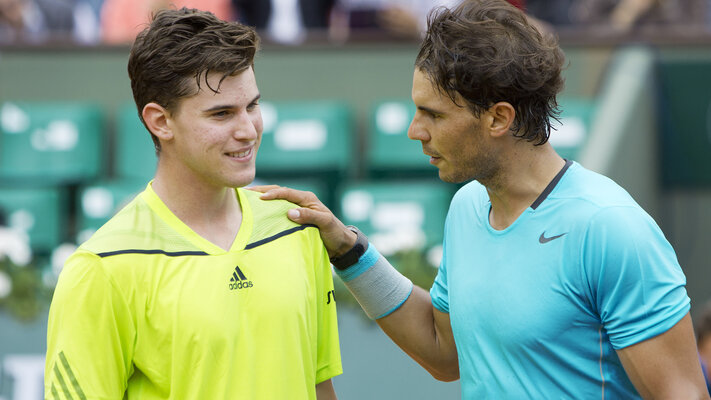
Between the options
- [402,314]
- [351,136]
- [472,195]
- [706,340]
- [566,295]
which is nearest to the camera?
[566,295]

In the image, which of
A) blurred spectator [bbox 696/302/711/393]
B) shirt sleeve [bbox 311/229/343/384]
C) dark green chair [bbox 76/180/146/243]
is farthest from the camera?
dark green chair [bbox 76/180/146/243]

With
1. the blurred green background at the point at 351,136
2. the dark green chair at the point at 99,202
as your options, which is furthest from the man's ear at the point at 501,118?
the dark green chair at the point at 99,202

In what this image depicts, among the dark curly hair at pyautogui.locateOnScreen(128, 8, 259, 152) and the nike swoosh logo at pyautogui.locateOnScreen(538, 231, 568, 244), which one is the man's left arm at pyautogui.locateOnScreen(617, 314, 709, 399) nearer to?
the nike swoosh logo at pyautogui.locateOnScreen(538, 231, 568, 244)

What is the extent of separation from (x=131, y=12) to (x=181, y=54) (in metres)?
4.49

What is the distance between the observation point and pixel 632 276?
2.06 metres

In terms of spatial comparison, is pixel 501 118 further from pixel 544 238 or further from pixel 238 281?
pixel 238 281

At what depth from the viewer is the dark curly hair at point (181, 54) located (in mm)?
2178

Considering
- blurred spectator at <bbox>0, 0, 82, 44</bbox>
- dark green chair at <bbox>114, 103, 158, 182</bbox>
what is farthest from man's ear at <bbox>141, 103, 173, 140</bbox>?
blurred spectator at <bbox>0, 0, 82, 44</bbox>

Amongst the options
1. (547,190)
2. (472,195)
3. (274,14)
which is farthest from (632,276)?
(274,14)

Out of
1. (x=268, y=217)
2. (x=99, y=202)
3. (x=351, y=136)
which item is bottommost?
(x=99, y=202)

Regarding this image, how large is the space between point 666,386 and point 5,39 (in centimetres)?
540

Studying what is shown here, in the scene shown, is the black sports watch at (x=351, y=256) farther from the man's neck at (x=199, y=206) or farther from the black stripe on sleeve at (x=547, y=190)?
the black stripe on sleeve at (x=547, y=190)

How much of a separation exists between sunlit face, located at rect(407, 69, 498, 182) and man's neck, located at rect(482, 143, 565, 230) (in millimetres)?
40

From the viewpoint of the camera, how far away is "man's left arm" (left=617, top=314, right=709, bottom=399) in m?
2.06
